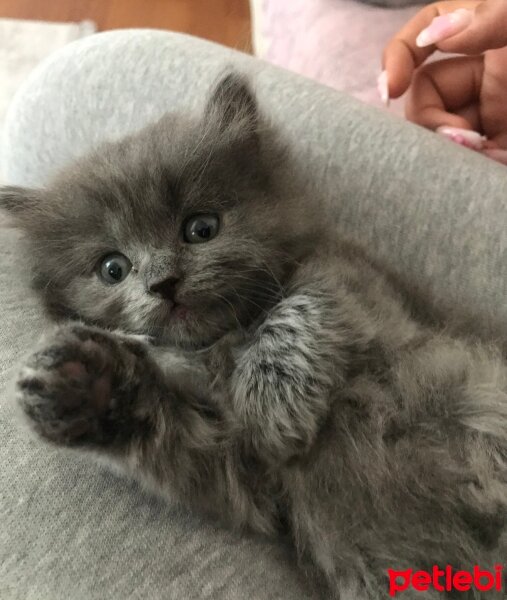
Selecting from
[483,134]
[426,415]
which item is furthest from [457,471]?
[483,134]

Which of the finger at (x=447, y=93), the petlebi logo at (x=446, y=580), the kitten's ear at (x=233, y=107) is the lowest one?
the petlebi logo at (x=446, y=580)

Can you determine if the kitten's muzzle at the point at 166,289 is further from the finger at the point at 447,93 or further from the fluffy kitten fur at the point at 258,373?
the finger at the point at 447,93

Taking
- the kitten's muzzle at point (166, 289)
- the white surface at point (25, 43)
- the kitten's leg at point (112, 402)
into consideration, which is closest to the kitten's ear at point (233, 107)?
the kitten's muzzle at point (166, 289)

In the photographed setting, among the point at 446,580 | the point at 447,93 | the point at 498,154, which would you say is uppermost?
the point at 447,93

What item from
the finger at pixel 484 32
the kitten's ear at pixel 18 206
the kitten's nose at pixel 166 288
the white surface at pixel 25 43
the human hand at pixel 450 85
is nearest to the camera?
the kitten's nose at pixel 166 288

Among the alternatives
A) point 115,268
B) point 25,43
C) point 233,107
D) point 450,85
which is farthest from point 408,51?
point 25,43

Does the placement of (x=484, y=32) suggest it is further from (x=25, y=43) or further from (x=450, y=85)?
(x=25, y=43)
